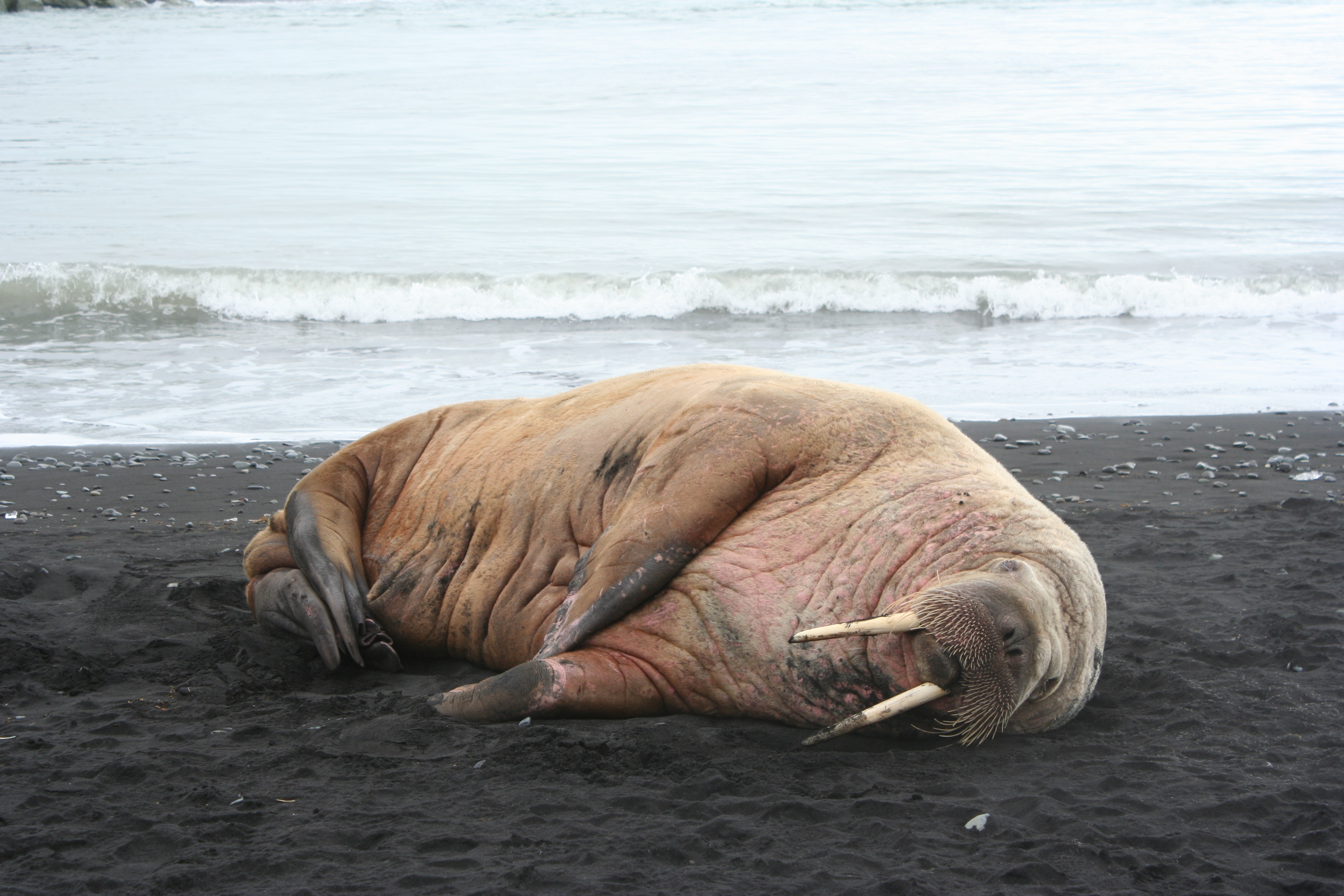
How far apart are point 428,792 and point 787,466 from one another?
1.45 meters

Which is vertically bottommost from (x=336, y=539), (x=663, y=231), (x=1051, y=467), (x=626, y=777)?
(x=1051, y=467)

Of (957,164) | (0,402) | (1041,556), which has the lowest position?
(0,402)

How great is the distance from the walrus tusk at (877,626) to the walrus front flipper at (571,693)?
2.15 feet

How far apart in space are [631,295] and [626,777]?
39.2ft

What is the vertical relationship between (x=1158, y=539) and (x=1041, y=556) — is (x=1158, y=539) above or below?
below

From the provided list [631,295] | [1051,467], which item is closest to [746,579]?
[1051,467]

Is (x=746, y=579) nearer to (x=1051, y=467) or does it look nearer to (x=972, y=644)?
(x=972, y=644)

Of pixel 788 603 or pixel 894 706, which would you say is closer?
pixel 894 706

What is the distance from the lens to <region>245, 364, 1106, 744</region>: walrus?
10.5ft

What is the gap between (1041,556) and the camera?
3402 millimetres

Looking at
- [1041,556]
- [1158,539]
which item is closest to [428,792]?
[1041,556]

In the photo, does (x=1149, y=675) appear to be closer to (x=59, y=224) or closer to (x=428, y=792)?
(x=428, y=792)

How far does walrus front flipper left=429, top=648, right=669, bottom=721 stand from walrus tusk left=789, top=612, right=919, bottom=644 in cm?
65

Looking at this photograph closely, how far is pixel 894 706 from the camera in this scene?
3.00 metres
